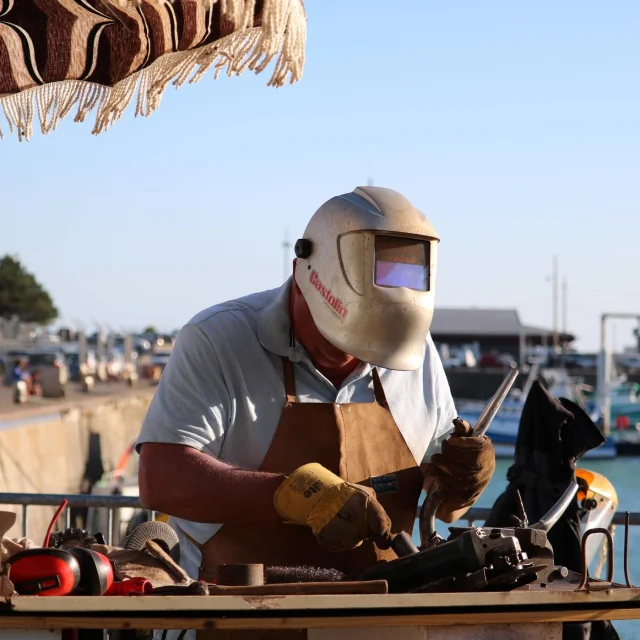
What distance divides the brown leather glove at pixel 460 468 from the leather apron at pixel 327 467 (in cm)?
8

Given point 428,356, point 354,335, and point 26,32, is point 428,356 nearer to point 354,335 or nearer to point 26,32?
point 354,335

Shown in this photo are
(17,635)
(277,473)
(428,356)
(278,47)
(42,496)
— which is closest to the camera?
(17,635)

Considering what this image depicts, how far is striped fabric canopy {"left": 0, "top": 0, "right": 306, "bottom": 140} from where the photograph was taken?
279 centimetres

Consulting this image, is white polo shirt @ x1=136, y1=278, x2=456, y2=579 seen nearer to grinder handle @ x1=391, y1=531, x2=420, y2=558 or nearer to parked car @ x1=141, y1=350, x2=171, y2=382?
grinder handle @ x1=391, y1=531, x2=420, y2=558

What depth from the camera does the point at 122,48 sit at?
9.50ft

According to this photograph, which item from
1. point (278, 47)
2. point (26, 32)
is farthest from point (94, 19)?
point (278, 47)

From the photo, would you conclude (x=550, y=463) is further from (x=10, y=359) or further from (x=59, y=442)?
(x=10, y=359)

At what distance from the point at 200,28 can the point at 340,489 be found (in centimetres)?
117

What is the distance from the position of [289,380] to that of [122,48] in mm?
1013

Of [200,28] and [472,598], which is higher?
[200,28]

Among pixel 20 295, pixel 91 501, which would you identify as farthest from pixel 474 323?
pixel 91 501

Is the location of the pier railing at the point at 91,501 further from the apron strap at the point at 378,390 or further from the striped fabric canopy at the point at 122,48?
the striped fabric canopy at the point at 122,48

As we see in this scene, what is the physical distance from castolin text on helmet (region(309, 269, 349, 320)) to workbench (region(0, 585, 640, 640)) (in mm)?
958

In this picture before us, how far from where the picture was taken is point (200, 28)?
2.87m
